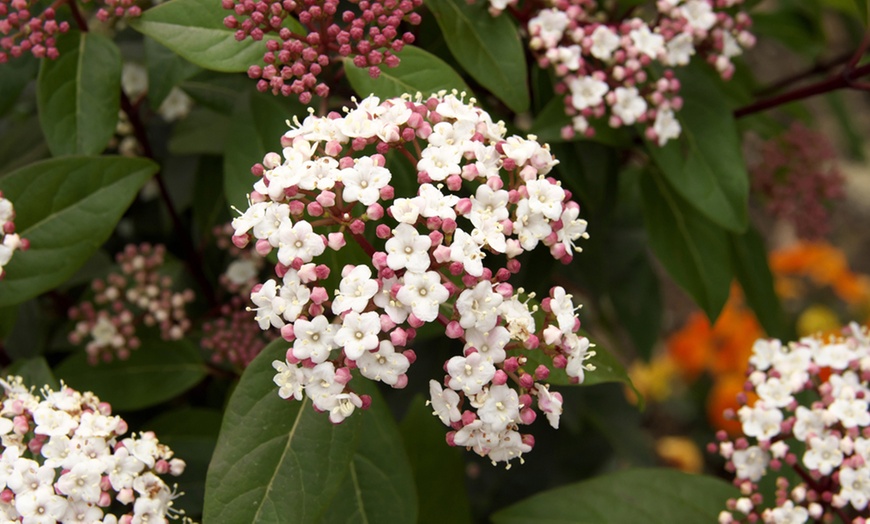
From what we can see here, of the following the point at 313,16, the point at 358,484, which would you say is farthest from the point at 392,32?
the point at 358,484

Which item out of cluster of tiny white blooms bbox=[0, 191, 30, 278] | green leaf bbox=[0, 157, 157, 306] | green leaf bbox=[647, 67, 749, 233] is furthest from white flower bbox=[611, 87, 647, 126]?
cluster of tiny white blooms bbox=[0, 191, 30, 278]

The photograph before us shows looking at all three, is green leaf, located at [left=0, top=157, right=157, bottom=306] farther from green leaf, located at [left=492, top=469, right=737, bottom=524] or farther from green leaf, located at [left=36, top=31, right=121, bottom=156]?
green leaf, located at [left=492, top=469, right=737, bottom=524]

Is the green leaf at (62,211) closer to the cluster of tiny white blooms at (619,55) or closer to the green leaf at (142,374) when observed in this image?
the green leaf at (142,374)

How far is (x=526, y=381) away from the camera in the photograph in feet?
4.22

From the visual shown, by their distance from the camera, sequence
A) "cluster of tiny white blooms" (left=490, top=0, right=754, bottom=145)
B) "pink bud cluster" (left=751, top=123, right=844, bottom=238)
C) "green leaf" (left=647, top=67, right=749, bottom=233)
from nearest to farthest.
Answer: "cluster of tiny white blooms" (left=490, top=0, right=754, bottom=145), "green leaf" (left=647, top=67, right=749, bottom=233), "pink bud cluster" (left=751, top=123, right=844, bottom=238)

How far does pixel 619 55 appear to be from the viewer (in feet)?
5.68

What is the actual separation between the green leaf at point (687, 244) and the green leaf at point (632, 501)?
389 millimetres

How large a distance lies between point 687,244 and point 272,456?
115cm

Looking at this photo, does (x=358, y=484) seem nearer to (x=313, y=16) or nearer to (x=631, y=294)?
(x=313, y=16)

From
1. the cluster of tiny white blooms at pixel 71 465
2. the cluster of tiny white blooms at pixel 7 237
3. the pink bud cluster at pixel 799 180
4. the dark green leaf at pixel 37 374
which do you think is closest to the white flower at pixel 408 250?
the cluster of tiny white blooms at pixel 71 465

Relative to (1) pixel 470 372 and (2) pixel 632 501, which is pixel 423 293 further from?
(2) pixel 632 501

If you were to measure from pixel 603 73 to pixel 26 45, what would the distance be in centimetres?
113

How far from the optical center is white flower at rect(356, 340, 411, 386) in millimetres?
1247

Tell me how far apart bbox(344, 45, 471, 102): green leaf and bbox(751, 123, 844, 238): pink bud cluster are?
4.92 ft
